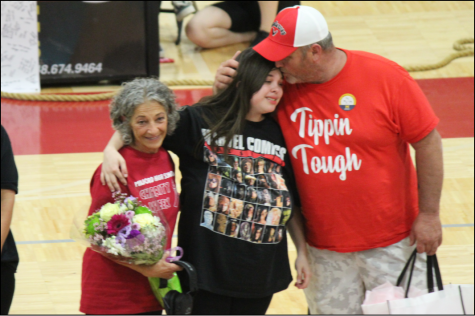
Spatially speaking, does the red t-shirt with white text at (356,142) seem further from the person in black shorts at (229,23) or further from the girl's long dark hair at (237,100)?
the person in black shorts at (229,23)

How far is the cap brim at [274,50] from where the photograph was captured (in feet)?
7.93

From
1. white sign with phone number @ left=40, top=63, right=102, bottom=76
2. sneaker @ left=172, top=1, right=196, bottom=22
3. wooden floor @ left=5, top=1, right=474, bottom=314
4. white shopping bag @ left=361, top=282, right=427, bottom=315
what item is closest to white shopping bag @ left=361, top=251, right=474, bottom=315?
white shopping bag @ left=361, top=282, right=427, bottom=315

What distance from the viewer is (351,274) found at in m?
2.70

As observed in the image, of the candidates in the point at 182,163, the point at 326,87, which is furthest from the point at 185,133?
the point at 326,87

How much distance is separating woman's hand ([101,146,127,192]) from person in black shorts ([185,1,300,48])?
4240 mm

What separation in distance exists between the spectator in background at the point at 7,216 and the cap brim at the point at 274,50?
926mm

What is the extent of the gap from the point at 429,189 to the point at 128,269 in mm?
1125

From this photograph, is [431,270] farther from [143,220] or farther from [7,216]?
[7,216]

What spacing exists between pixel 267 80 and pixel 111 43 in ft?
11.9

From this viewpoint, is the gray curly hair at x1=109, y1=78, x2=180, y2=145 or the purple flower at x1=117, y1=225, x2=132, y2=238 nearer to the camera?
the purple flower at x1=117, y1=225, x2=132, y2=238

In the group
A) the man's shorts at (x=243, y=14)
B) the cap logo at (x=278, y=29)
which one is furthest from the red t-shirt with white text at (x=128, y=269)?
the man's shorts at (x=243, y=14)

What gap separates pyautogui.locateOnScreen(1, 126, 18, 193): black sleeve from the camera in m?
2.34

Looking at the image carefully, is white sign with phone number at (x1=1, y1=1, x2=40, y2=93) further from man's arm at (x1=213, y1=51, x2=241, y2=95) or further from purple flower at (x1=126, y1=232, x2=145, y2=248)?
purple flower at (x1=126, y1=232, x2=145, y2=248)

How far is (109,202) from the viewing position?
239 centimetres
